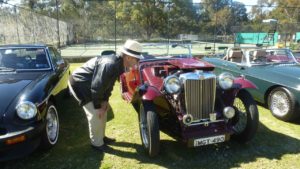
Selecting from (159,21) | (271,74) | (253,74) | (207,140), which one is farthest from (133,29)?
(207,140)

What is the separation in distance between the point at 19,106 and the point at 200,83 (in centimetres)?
245

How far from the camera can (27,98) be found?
12.9 feet

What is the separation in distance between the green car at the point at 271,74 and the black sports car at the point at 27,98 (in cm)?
414

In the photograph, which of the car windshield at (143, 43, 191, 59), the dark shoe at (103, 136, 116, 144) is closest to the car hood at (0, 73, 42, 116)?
the dark shoe at (103, 136, 116, 144)

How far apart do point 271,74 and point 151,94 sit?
3225 millimetres

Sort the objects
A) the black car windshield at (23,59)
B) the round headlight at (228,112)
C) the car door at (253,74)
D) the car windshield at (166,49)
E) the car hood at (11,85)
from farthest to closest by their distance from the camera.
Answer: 1. the car windshield at (166,49)
2. the car door at (253,74)
3. the black car windshield at (23,59)
4. the round headlight at (228,112)
5. the car hood at (11,85)

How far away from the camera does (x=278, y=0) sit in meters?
61.8

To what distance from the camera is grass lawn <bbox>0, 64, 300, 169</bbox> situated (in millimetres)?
4047

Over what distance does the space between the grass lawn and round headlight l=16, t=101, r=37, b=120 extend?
77 centimetres

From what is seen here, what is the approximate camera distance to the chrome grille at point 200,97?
4098mm

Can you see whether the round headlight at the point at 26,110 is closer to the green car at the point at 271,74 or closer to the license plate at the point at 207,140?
the license plate at the point at 207,140

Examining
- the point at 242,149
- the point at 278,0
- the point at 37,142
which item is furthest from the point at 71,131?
the point at 278,0

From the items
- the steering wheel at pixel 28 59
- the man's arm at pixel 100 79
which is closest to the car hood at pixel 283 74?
the man's arm at pixel 100 79

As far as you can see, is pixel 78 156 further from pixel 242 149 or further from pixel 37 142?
pixel 242 149
